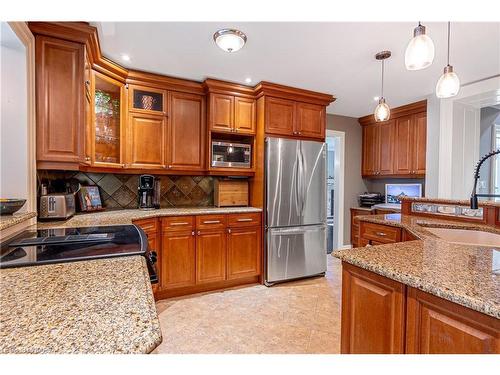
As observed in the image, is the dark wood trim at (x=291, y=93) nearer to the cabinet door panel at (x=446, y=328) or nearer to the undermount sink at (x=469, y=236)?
the undermount sink at (x=469, y=236)

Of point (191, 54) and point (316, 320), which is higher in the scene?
point (191, 54)

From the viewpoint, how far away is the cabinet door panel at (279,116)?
3.08 m

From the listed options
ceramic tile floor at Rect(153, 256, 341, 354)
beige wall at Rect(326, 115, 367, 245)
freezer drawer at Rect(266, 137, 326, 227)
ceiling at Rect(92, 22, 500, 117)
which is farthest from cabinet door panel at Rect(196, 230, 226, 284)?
beige wall at Rect(326, 115, 367, 245)

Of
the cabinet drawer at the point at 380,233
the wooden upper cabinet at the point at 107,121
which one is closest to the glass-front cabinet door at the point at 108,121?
the wooden upper cabinet at the point at 107,121

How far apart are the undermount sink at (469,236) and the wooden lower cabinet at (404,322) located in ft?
3.76

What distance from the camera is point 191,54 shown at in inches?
93.4

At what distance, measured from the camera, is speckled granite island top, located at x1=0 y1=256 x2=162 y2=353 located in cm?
51

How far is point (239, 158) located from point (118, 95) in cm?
148

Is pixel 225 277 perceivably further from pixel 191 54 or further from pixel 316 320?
pixel 191 54

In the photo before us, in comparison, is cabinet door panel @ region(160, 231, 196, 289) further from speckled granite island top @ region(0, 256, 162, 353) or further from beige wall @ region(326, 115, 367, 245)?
beige wall @ region(326, 115, 367, 245)

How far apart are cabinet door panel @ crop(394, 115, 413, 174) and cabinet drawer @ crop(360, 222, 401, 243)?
6.58ft

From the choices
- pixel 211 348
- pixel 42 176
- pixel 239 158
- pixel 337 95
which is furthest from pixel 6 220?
pixel 337 95

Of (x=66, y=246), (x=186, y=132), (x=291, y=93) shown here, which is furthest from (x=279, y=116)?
(x=66, y=246)

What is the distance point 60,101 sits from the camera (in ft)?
6.32
